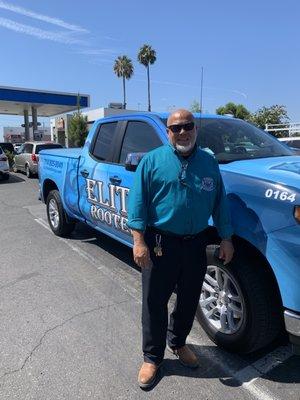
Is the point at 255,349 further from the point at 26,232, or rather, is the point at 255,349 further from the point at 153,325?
the point at 26,232

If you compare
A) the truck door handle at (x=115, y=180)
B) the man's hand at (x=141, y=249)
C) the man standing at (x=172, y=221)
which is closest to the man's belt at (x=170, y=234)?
the man standing at (x=172, y=221)

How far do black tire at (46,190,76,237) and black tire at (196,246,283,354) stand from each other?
A: 3.97 metres

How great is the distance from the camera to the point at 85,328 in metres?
3.88

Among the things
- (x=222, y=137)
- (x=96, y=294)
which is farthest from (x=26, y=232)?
(x=222, y=137)

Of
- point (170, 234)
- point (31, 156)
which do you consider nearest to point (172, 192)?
point (170, 234)

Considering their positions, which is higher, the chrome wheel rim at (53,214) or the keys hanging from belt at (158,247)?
the keys hanging from belt at (158,247)

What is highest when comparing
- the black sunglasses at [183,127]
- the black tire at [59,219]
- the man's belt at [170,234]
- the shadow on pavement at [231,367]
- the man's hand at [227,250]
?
the black sunglasses at [183,127]

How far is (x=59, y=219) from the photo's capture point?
6.88 m

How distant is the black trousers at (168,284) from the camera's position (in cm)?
296

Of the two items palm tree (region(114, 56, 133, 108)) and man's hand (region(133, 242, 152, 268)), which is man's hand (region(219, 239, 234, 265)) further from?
palm tree (region(114, 56, 133, 108))

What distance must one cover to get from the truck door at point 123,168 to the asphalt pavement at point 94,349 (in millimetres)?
734

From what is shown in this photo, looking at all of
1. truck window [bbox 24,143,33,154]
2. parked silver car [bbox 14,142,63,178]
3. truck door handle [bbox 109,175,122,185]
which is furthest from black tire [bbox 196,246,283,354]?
truck window [bbox 24,143,33,154]

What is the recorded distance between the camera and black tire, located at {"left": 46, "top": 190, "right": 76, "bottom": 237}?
6710 mm

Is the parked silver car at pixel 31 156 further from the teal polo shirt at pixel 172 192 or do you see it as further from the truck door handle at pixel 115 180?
the teal polo shirt at pixel 172 192
